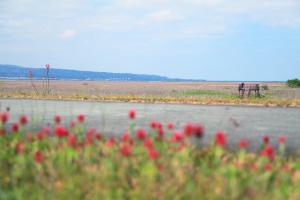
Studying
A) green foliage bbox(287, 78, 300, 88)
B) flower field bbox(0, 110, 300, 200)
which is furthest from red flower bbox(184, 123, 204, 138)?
green foliage bbox(287, 78, 300, 88)

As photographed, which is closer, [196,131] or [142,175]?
[196,131]

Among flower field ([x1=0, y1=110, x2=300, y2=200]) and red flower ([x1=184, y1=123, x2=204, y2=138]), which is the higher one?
red flower ([x1=184, y1=123, x2=204, y2=138])

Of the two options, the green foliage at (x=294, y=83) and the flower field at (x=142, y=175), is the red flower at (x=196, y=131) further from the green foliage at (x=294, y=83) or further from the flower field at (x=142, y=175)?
the green foliage at (x=294, y=83)

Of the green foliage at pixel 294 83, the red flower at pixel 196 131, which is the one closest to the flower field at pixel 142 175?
the red flower at pixel 196 131

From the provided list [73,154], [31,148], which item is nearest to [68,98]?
[31,148]

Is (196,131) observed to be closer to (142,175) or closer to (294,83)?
(142,175)

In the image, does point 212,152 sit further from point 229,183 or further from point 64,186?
point 64,186

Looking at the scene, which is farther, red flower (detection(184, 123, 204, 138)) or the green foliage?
the green foliage

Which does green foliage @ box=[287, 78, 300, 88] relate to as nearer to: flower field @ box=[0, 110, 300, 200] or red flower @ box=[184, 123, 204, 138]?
flower field @ box=[0, 110, 300, 200]

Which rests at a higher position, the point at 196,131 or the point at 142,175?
the point at 196,131

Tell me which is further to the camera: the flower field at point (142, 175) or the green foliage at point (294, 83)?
the green foliage at point (294, 83)

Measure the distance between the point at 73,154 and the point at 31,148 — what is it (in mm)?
1675

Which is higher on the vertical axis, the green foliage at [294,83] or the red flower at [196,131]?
the red flower at [196,131]

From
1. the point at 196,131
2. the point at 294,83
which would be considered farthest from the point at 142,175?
the point at 294,83
